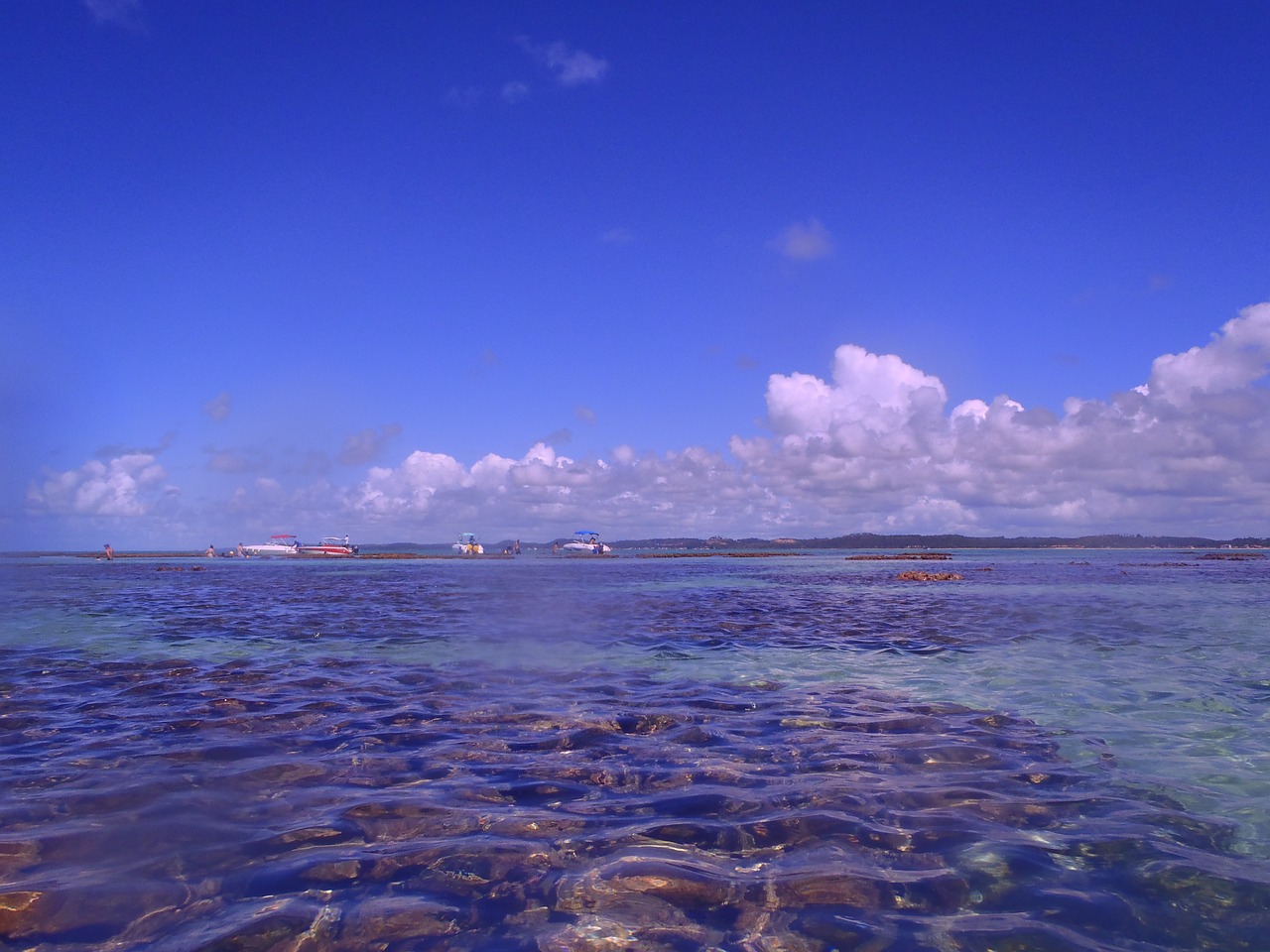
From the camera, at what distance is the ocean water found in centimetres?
483

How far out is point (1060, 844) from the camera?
6.09m

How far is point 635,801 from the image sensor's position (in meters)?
6.99

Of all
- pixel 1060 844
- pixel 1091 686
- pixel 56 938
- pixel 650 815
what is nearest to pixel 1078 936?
pixel 1060 844

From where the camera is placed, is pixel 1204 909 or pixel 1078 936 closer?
pixel 1078 936

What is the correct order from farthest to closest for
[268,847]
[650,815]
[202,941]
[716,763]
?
[716,763]
[650,815]
[268,847]
[202,941]

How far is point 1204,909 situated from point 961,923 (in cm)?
176

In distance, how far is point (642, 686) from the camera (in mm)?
12969

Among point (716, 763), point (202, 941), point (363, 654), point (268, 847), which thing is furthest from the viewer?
point (363, 654)

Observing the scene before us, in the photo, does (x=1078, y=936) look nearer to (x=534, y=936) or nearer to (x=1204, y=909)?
(x=1204, y=909)

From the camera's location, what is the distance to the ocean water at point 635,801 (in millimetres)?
4832

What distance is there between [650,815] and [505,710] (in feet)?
15.7

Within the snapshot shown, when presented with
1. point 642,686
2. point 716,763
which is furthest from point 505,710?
point 716,763

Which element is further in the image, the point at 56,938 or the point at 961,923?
the point at 961,923

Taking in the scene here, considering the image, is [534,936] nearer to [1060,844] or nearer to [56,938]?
[56,938]
